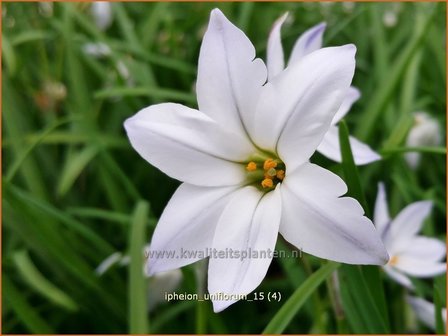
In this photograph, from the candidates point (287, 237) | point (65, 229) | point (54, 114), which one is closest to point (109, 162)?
point (65, 229)

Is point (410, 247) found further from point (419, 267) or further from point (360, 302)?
point (360, 302)

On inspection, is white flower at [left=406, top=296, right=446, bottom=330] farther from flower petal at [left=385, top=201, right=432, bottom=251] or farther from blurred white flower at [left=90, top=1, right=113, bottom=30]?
blurred white flower at [left=90, top=1, right=113, bottom=30]

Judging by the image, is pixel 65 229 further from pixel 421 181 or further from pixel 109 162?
pixel 421 181

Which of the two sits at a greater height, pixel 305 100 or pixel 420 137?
pixel 305 100

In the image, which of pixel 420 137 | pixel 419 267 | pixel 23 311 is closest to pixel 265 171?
pixel 419 267

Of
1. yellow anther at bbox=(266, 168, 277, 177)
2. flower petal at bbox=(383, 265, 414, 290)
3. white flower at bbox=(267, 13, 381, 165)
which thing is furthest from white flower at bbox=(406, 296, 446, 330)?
yellow anther at bbox=(266, 168, 277, 177)
